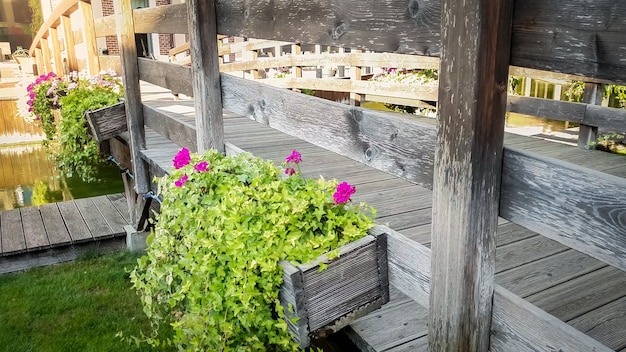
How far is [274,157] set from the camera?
4.36 metres

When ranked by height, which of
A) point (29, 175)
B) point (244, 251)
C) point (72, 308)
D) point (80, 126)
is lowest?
point (29, 175)

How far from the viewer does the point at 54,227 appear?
5.84m

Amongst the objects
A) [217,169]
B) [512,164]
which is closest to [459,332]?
[512,164]

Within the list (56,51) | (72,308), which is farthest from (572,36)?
(56,51)

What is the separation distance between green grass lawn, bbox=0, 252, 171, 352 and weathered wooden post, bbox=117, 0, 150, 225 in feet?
3.04

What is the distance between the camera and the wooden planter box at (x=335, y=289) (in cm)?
191

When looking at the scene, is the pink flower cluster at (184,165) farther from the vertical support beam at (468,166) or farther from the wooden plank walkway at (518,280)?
the vertical support beam at (468,166)

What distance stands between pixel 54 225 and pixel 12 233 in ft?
1.28

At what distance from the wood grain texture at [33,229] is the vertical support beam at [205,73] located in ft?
9.76

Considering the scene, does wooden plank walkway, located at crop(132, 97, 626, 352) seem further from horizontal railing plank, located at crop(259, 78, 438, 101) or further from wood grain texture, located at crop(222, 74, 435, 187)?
horizontal railing plank, located at crop(259, 78, 438, 101)

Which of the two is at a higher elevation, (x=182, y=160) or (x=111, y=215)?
(x=182, y=160)

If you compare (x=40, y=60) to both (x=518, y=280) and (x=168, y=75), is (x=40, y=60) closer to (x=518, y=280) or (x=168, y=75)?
(x=168, y=75)

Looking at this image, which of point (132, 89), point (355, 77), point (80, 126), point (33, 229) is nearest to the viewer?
point (132, 89)

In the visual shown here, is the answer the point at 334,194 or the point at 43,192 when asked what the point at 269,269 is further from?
the point at 43,192
